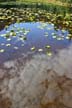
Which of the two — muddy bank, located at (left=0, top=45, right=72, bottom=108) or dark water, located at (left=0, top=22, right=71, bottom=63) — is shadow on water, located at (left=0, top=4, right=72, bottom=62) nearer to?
dark water, located at (left=0, top=22, right=71, bottom=63)

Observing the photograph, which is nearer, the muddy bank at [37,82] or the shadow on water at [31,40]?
the muddy bank at [37,82]

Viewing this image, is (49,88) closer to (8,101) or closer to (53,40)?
(8,101)

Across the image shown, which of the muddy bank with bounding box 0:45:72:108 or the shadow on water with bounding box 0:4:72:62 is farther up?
the muddy bank with bounding box 0:45:72:108

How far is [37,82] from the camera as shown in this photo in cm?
818

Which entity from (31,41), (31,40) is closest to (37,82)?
(31,41)

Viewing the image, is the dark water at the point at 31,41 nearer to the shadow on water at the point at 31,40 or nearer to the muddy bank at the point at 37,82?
the shadow on water at the point at 31,40

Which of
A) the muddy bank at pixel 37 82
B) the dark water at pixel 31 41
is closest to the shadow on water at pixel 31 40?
the dark water at pixel 31 41

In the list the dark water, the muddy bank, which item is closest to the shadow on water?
the dark water

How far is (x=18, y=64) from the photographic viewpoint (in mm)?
9727

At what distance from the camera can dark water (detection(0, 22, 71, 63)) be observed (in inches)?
446

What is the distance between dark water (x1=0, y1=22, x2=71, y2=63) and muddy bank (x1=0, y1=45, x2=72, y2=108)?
0.98m

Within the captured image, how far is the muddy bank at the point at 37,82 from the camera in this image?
6938 mm

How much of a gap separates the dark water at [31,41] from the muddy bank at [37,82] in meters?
0.98

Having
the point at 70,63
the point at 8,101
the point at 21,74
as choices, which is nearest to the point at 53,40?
the point at 70,63
